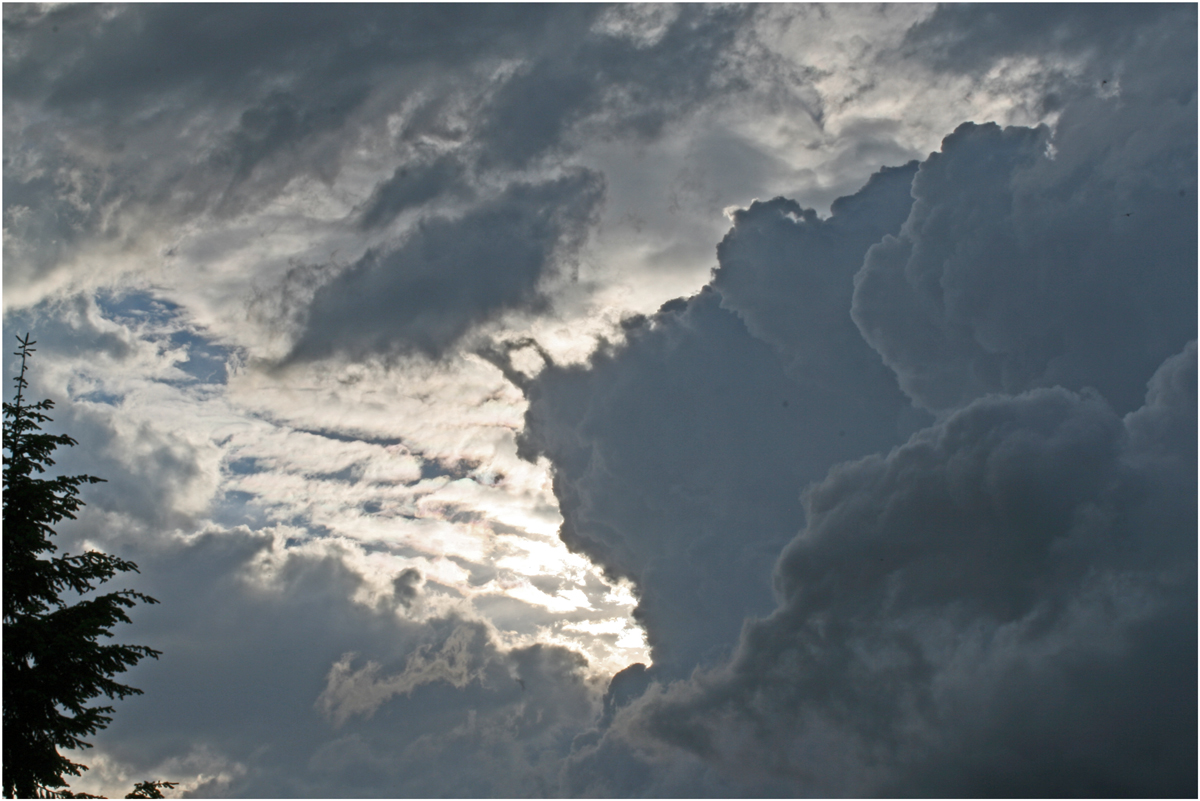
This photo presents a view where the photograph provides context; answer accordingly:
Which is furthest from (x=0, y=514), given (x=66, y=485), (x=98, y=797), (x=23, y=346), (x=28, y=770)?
(x=98, y=797)

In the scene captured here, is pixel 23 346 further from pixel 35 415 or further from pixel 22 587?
pixel 22 587

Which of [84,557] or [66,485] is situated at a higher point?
[66,485]

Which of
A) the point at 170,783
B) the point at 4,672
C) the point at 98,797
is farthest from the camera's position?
the point at 170,783

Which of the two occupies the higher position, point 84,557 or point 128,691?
point 84,557

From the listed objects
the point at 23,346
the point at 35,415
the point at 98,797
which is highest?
the point at 23,346

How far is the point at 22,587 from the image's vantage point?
1009 inches

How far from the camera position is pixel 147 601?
1054 inches

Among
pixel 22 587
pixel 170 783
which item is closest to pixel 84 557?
pixel 22 587

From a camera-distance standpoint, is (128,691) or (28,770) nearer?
(28,770)

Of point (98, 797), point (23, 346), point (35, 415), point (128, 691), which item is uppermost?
point (23, 346)

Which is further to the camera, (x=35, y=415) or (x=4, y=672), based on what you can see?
(x=35, y=415)

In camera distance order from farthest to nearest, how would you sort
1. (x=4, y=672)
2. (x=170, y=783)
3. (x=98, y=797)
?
(x=170, y=783) < (x=98, y=797) < (x=4, y=672)

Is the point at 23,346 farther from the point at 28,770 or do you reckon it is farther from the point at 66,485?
the point at 28,770

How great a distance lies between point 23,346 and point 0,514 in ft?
18.4
